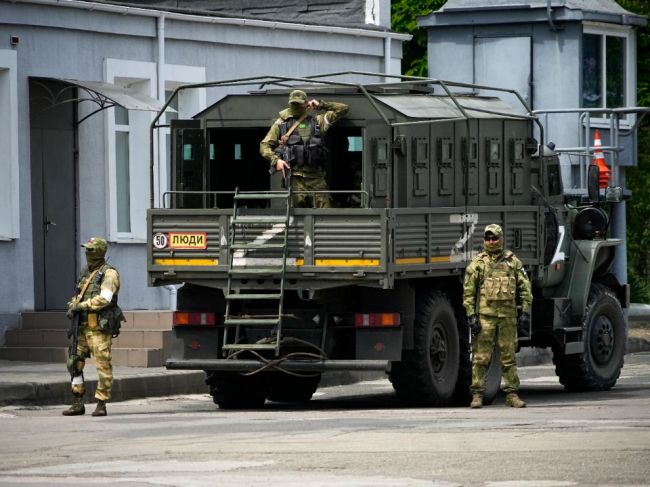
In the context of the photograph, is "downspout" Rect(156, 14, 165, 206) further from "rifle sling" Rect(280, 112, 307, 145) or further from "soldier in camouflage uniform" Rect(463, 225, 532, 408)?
"soldier in camouflage uniform" Rect(463, 225, 532, 408)

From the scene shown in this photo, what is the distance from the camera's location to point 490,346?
1811 centimetres

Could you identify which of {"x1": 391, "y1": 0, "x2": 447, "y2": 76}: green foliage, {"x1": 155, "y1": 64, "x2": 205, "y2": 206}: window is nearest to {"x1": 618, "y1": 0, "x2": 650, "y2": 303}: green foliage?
{"x1": 391, "y1": 0, "x2": 447, "y2": 76}: green foliage

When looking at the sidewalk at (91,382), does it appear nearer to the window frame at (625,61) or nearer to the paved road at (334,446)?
the paved road at (334,446)

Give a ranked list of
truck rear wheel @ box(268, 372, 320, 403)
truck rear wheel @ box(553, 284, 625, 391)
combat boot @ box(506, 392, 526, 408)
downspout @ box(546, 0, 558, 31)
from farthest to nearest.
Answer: downspout @ box(546, 0, 558, 31), truck rear wheel @ box(553, 284, 625, 391), truck rear wheel @ box(268, 372, 320, 403), combat boot @ box(506, 392, 526, 408)

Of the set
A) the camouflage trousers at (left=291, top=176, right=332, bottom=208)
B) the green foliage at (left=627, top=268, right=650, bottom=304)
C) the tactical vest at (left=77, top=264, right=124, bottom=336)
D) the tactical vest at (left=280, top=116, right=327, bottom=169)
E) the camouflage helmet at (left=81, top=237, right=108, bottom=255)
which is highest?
the tactical vest at (left=280, top=116, right=327, bottom=169)

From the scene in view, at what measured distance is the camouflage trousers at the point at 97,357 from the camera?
57.2 ft

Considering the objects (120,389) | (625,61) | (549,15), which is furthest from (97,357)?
(625,61)

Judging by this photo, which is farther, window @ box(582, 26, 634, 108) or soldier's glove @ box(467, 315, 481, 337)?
window @ box(582, 26, 634, 108)

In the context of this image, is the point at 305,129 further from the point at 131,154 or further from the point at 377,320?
the point at 131,154

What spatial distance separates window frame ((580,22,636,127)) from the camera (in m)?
35.2

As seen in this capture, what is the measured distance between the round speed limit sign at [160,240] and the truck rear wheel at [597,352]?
15.4 feet

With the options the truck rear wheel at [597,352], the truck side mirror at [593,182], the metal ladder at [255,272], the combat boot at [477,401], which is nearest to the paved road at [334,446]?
the combat boot at [477,401]

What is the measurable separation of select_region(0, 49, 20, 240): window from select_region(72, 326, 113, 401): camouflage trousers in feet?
20.9

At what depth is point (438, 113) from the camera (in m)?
19.0
